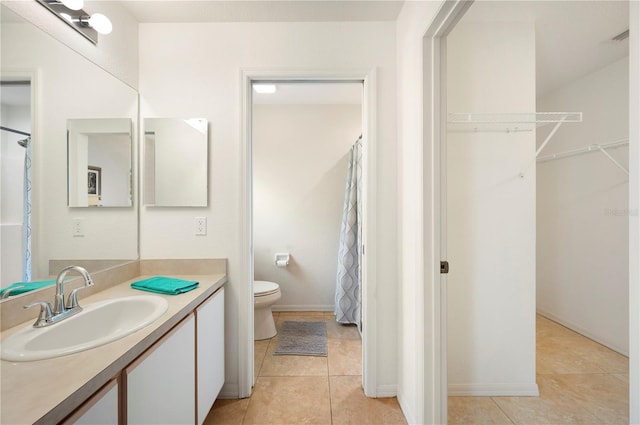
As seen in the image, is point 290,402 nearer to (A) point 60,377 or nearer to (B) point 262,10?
(A) point 60,377

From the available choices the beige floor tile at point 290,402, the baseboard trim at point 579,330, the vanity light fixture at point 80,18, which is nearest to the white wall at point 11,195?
the vanity light fixture at point 80,18

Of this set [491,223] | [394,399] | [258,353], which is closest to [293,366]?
[258,353]

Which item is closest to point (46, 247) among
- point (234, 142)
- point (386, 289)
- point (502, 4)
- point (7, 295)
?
point (7, 295)

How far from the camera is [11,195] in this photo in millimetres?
990

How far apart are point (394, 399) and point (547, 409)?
0.89 meters

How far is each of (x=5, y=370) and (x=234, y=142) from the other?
1.37 meters

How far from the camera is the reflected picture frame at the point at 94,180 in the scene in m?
1.41

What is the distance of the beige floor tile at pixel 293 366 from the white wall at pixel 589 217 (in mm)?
2259

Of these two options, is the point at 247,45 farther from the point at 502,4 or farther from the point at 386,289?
the point at 386,289

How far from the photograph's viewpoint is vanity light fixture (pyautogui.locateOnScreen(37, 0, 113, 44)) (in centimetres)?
124

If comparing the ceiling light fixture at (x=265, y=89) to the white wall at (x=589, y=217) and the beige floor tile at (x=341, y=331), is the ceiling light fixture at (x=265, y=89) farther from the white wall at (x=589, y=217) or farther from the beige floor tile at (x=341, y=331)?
the white wall at (x=589, y=217)

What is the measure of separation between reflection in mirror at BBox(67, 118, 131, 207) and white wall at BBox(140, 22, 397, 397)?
8.2 inches

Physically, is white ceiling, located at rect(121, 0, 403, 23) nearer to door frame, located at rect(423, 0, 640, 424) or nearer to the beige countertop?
door frame, located at rect(423, 0, 640, 424)

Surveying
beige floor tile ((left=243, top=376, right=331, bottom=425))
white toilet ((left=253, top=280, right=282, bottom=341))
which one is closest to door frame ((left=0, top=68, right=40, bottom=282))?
beige floor tile ((left=243, top=376, right=331, bottom=425))
